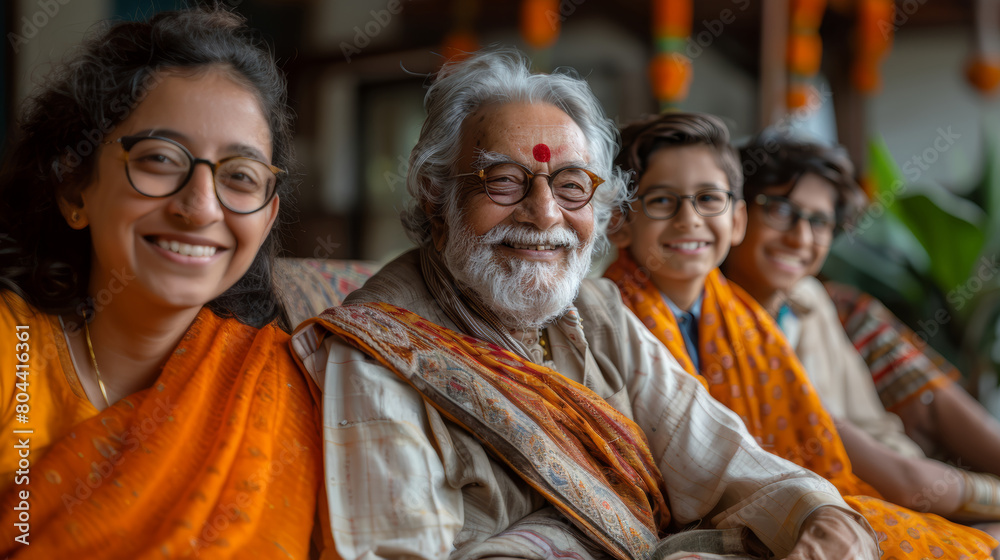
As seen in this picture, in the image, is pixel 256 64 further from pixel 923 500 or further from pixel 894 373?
pixel 894 373

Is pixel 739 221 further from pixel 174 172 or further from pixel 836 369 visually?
pixel 174 172

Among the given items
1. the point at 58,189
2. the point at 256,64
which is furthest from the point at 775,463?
the point at 58,189

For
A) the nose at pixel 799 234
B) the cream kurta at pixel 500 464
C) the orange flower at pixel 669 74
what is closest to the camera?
the cream kurta at pixel 500 464

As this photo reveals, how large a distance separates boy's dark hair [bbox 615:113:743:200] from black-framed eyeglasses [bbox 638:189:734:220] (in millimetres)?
71

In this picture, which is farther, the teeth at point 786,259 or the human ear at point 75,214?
the teeth at point 786,259

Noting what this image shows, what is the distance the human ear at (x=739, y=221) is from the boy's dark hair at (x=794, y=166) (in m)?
0.17

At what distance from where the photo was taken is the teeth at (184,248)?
1245 millimetres

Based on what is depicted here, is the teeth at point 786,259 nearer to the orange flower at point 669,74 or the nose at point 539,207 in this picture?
the nose at point 539,207

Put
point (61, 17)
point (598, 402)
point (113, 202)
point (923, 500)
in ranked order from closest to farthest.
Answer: point (113, 202)
point (598, 402)
point (923, 500)
point (61, 17)

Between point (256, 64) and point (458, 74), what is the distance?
17.9 inches

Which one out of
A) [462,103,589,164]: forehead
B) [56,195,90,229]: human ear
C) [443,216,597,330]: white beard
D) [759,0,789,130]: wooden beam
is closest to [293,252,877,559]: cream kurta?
[443,216,597,330]: white beard

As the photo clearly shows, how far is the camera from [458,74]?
164 cm

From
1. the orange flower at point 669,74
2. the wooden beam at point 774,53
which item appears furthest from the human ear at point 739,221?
the wooden beam at point 774,53

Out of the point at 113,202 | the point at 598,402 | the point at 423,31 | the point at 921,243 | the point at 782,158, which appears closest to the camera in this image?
the point at 113,202
